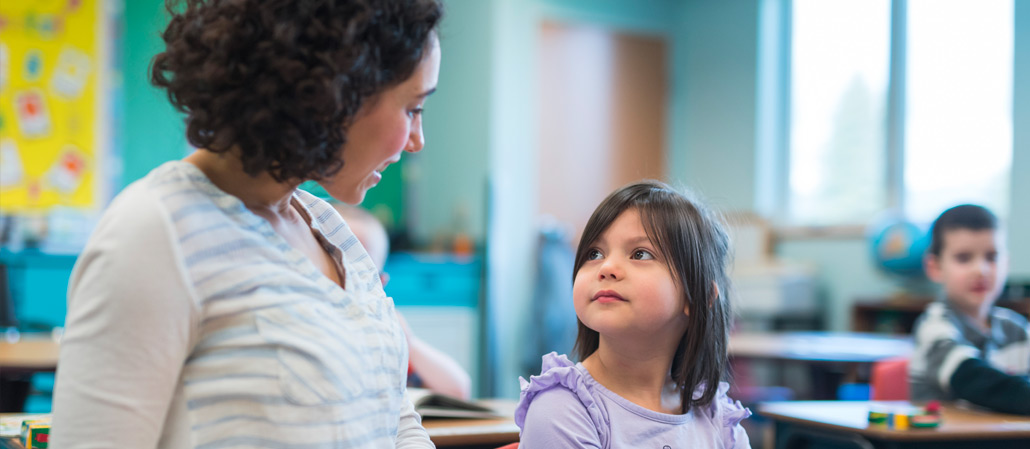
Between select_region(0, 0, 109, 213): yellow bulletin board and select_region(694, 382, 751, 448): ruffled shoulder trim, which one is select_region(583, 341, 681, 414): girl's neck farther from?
select_region(0, 0, 109, 213): yellow bulletin board

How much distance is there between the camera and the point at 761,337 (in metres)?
4.43

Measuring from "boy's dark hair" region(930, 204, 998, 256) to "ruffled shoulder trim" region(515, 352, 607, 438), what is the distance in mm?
1560

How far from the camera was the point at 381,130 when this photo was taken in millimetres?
883

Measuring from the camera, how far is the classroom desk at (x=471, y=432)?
1.43m

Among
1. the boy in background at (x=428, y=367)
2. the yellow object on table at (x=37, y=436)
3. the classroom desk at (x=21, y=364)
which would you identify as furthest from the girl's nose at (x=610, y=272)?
the classroom desk at (x=21, y=364)

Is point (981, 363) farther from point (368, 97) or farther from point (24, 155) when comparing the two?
point (24, 155)

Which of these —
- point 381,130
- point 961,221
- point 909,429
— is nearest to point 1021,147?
point 961,221

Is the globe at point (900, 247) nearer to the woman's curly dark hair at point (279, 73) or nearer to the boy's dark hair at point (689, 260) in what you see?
the boy's dark hair at point (689, 260)

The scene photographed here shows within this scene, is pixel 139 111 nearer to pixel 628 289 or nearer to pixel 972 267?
pixel 972 267

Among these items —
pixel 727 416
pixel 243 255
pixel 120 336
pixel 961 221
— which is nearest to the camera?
pixel 120 336

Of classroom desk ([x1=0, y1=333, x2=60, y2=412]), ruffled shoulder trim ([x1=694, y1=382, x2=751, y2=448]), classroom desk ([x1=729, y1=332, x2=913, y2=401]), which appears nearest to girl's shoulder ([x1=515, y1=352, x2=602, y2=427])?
ruffled shoulder trim ([x1=694, y1=382, x2=751, y2=448])

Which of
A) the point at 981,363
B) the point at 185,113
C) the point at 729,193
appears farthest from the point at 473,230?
the point at 185,113

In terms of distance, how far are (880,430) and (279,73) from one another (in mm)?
1406

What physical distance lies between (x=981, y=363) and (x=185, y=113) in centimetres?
190
